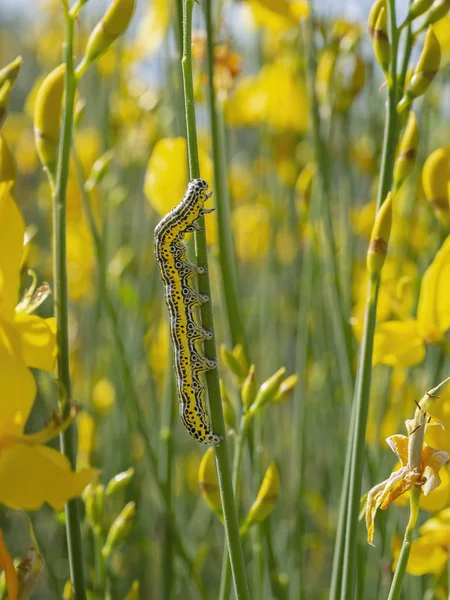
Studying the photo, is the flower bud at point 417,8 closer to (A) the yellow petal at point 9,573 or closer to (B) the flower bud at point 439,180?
(B) the flower bud at point 439,180

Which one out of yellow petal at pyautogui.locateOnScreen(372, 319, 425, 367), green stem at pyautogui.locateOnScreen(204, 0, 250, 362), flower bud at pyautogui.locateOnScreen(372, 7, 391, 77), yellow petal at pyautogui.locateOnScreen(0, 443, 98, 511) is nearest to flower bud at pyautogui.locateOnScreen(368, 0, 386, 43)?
flower bud at pyautogui.locateOnScreen(372, 7, 391, 77)

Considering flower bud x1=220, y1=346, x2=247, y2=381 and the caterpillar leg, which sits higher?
flower bud x1=220, y1=346, x2=247, y2=381

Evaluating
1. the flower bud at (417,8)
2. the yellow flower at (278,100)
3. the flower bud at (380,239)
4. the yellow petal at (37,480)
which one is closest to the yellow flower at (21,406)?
the yellow petal at (37,480)

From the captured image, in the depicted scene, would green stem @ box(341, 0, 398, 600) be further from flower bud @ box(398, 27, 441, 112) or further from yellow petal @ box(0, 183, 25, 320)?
yellow petal @ box(0, 183, 25, 320)

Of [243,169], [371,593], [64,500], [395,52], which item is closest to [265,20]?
[395,52]

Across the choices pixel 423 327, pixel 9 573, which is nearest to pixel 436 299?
pixel 423 327

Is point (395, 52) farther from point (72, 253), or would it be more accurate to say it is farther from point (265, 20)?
point (72, 253)
